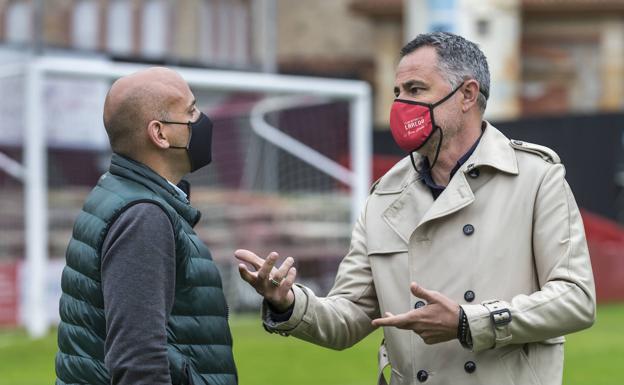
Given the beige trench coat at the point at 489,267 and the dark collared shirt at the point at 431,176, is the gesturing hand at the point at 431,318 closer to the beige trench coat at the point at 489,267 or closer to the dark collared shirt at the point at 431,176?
the beige trench coat at the point at 489,267

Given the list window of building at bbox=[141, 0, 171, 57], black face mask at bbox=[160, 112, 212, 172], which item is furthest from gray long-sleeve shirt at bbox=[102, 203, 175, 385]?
window of building at bbox=[141, 0, 171, 57]

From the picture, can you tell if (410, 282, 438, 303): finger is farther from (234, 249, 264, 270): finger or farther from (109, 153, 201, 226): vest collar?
(109, 153, 201, 226): vest collar

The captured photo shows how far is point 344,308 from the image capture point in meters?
4.51

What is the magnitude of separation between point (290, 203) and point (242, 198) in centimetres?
68

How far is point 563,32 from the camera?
3372 centimetres

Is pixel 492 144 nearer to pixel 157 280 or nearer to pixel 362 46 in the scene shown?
pixel 157 280

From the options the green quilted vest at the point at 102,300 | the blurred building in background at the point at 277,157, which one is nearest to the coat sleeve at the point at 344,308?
the green quilted vest at the point at 102,300

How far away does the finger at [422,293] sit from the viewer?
3918 millimetres

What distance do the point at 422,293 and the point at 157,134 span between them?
3.01 ft

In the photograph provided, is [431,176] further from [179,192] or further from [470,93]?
[179,192]

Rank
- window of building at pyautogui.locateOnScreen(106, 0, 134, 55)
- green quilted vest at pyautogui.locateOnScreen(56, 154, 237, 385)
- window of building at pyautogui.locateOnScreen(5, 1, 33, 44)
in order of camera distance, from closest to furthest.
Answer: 1. green quilted vest at pyautogui.locateOnScreen(56, 154, 237, 385)
2. window of building at pyautogui.locateOnScreen(5, 1, 33, 44)
3. window of building at pyautogui.locateOnScreen(106, 0, 134, 55)

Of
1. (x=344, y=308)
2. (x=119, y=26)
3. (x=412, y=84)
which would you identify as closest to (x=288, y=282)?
(x=344, y=308)

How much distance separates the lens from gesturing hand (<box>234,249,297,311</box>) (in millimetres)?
4234

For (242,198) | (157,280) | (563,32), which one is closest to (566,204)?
(157,280)
